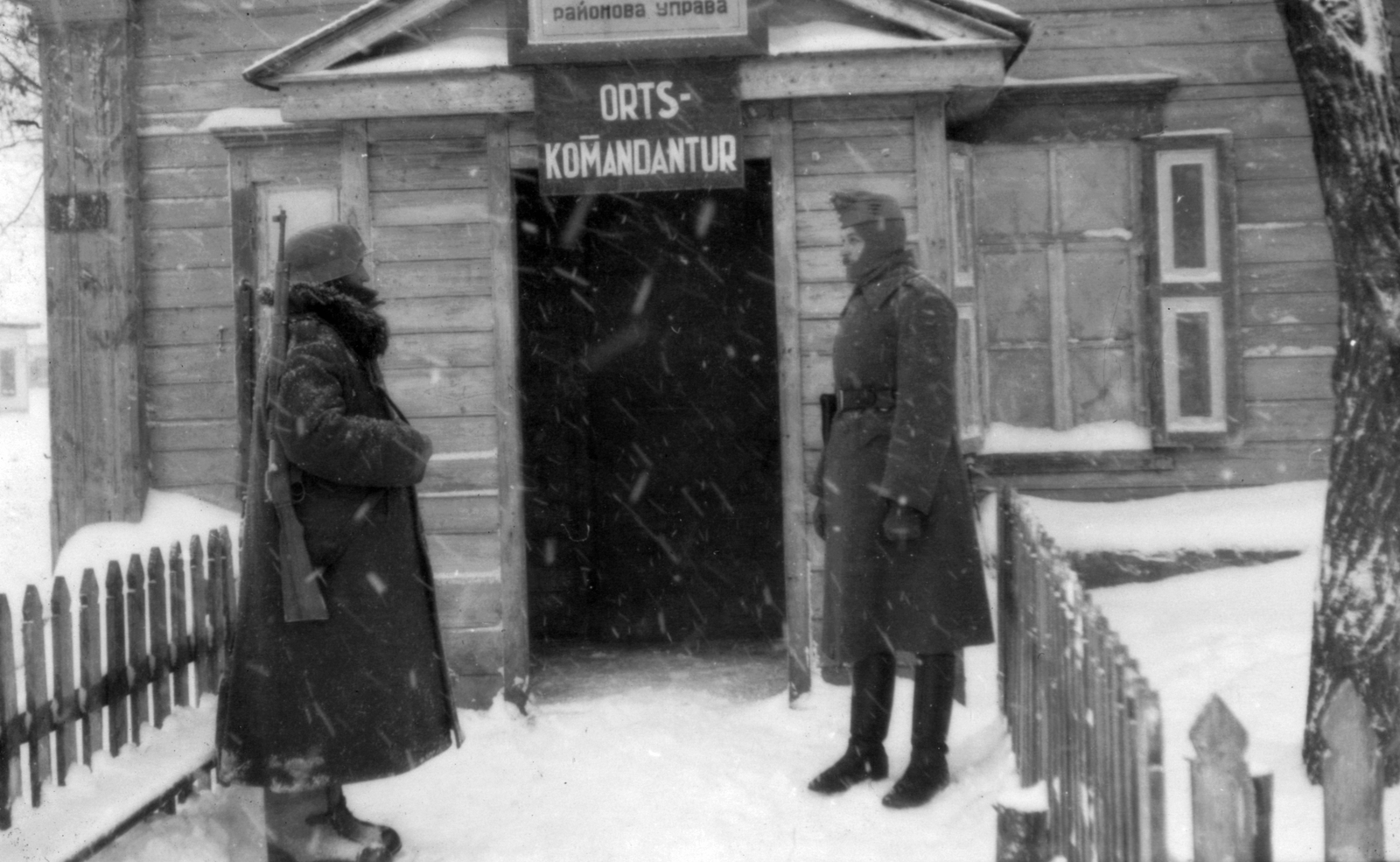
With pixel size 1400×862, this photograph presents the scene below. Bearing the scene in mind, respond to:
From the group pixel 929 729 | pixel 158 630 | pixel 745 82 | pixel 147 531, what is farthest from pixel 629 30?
pixel 147 531

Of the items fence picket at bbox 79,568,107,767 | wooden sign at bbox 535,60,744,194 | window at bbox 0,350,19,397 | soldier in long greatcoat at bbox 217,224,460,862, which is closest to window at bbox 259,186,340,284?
wooden sign at bbox 535,60,744,194

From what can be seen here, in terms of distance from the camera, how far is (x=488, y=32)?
6.06m

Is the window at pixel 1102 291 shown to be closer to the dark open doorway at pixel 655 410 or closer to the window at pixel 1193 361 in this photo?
the window at pixel 1193 361

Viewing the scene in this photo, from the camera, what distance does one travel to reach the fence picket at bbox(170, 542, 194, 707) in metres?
4.98

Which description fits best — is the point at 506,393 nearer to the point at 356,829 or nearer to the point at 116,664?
the point at 116,664

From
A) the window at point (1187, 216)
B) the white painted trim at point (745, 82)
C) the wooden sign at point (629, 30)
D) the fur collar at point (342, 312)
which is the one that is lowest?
the fur collar at point (342, 312)

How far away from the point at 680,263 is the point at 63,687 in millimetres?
5039

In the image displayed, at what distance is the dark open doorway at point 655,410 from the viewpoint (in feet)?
27.6

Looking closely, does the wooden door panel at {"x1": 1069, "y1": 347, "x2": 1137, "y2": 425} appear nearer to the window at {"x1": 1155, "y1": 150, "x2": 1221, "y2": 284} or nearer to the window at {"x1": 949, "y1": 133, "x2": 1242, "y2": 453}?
the window at {"x1": 949, "y1": 133, "x2": 1242, "y2": 453}

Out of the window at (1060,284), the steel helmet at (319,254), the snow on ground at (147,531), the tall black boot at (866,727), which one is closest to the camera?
the steel helmet at (319,254)

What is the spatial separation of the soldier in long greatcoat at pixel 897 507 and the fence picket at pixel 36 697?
2555 millimetres

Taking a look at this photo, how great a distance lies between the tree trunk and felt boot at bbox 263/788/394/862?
3.18 metres

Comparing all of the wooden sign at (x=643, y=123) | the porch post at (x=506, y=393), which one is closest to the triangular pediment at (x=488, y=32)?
the wooden sign at (x=643, y=123)

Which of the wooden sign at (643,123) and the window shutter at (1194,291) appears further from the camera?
the window shutter at (1194,291)
